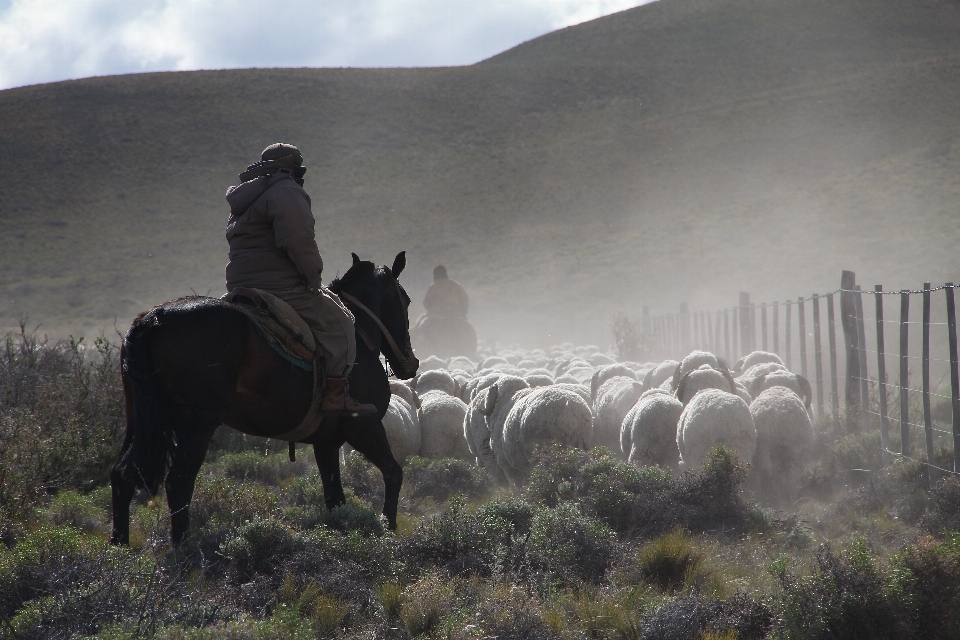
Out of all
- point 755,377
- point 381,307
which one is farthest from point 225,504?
point 755,377

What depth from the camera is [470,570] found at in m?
5.19

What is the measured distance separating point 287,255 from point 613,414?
5.27 metres

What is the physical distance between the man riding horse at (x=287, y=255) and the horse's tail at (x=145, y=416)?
0.87 meters

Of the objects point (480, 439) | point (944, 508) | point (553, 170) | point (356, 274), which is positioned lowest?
point (944, 508)

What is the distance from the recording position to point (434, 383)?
1202cm

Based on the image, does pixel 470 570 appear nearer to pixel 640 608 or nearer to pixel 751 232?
pixel 640 608

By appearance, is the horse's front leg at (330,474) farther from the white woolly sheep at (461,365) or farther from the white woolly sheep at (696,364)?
the white woolly sheep at (461,365)

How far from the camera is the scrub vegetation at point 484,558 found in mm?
3986

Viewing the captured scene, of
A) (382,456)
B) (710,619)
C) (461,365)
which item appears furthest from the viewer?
(461,365)

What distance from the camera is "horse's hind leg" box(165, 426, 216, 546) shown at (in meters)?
5.23

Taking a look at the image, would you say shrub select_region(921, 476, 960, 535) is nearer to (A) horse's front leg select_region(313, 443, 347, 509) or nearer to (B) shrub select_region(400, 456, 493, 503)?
(B) shrub select_region(400, 456, 493, 503)

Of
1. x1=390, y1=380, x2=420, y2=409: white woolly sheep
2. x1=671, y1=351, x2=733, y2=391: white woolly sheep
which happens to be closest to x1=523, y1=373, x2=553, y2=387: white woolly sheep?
x1=390, y1=380, x2=420, y2=409: white woolly sheep

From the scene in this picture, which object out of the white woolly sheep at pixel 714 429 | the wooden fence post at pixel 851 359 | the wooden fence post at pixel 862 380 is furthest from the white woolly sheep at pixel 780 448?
the wooden fence post at pixel 851 359

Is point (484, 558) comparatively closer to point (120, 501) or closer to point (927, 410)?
point (120, 501)
